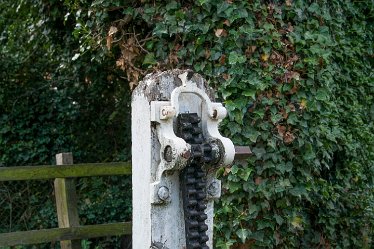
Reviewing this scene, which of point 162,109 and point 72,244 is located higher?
point 162,109

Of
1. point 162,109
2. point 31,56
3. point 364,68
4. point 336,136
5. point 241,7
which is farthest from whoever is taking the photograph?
point 31,56

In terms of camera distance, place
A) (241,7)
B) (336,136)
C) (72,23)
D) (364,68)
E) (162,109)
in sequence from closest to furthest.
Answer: (162,109) → (241,7) → (336,136) → (364,68) → (72,23)

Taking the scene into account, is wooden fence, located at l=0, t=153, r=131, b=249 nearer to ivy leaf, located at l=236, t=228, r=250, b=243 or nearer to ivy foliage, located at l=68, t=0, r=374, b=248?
ivy foliage, located at l=68, t=0, r=374, b=248

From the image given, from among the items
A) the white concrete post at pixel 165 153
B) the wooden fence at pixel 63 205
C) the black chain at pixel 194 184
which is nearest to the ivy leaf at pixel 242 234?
the wooden fence at pixel 63 205

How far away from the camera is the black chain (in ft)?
11.5

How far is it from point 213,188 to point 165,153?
1.30 feet

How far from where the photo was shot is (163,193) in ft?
11.5

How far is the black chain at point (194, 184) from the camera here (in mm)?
3518

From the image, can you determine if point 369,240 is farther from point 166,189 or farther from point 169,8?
point 166,189

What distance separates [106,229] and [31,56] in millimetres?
4226

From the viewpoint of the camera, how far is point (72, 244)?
5.67 metres

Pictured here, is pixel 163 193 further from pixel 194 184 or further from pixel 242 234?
pixel 242 234

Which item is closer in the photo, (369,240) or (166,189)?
(166,189)

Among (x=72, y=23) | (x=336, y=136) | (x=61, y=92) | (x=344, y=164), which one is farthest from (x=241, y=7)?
(x=61, y=92)
